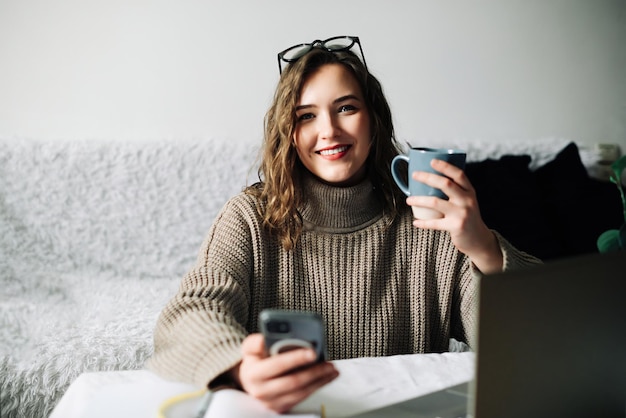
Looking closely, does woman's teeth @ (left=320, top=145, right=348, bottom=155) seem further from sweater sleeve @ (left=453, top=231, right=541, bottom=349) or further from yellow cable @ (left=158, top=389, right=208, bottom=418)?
yellow cable @ (left=158, top=389, right=208, bottom=418)

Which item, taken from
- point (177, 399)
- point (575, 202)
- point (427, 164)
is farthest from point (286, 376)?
point (575, 202)

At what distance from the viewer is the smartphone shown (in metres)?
0.53

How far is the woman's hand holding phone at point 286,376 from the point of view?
22.4 inches

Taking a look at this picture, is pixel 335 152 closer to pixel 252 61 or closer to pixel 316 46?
pixel 316 46

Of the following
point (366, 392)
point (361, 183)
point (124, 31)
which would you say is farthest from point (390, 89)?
point (366, 392)

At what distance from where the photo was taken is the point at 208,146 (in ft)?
Answer: 6.59

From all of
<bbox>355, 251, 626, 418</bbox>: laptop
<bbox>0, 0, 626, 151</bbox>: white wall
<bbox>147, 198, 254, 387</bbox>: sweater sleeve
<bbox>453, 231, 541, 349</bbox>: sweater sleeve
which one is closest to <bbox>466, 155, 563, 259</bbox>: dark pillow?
<bbox>0, 0, 626, 151</bbox>: white wall

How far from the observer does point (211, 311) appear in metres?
0.80

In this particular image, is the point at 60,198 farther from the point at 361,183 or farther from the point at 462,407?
the point at 462,407

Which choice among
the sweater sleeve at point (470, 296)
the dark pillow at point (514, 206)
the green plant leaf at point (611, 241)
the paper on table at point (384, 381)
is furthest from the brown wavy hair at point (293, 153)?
the dark pillow at point (514, 206)

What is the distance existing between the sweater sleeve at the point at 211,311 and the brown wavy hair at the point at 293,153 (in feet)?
0.19

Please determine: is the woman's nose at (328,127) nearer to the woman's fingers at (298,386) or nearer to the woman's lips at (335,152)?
the woman's lips at (335,152)

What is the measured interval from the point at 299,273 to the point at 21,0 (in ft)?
5.13

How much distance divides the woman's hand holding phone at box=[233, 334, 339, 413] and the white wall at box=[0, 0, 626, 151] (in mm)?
1651
